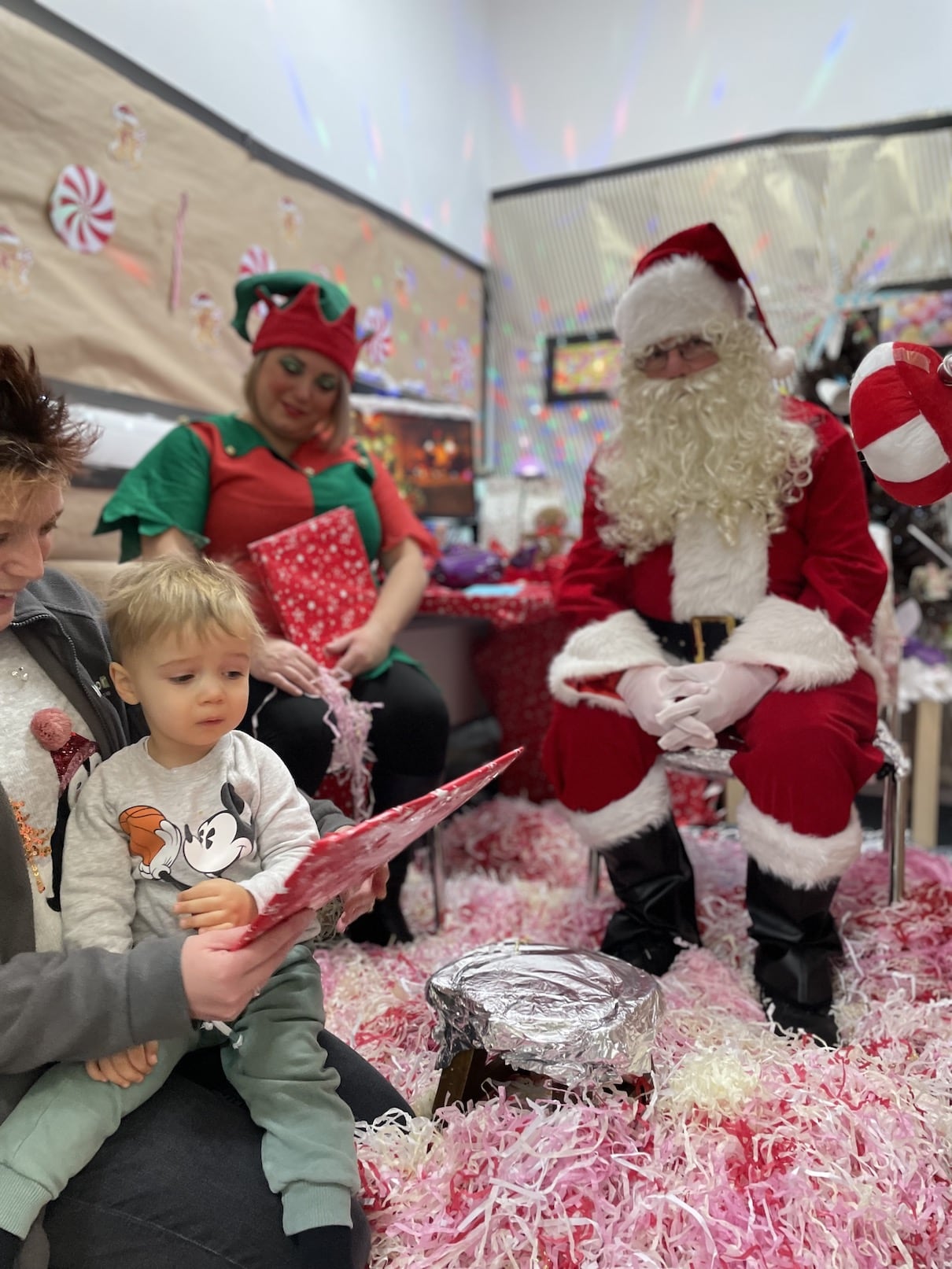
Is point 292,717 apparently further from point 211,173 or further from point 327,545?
point 211,173

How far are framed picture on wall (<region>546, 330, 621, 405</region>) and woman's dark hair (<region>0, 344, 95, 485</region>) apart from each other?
9.21 ft

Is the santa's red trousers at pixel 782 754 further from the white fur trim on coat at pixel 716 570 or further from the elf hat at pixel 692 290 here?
the elf hat at pixel 692 290

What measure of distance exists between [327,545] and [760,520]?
0.80m

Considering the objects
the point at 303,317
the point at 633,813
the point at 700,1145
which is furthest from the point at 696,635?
the point at 303,317

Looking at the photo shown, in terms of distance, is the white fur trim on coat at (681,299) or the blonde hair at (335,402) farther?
the blonde hair at (335,402)

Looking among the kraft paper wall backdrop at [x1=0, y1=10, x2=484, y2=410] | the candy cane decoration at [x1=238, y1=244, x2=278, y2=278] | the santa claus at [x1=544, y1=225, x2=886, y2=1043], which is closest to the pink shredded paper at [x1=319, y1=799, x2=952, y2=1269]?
the santa claus at [x1=544, y1=225, x2=886, y2=1043]

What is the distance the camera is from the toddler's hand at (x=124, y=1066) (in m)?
0.78

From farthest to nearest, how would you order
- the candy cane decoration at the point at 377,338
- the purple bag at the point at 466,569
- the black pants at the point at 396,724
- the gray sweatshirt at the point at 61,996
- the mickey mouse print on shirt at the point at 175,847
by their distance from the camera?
the candy cane decoration at the point at 377,338 → the purple bag at the point at 466,569 → the black pants at the point at 396,724 → the mickey mouse print on shirt at the point at 175,847 → the gray sweatshirt at the point at 61,996

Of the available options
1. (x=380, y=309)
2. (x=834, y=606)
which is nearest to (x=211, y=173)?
(x=380, y=309)

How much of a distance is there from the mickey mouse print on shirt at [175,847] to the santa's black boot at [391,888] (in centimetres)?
82

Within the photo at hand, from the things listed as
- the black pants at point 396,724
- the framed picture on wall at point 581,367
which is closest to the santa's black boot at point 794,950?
the black pants at point 396,724

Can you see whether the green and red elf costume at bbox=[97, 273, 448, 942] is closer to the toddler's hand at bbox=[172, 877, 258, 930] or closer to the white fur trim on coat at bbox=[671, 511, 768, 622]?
the white fur trim on coat at bbox=[671, 511, 768, 622]

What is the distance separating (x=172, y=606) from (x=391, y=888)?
41.0 inches

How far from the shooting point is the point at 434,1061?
1261mm
